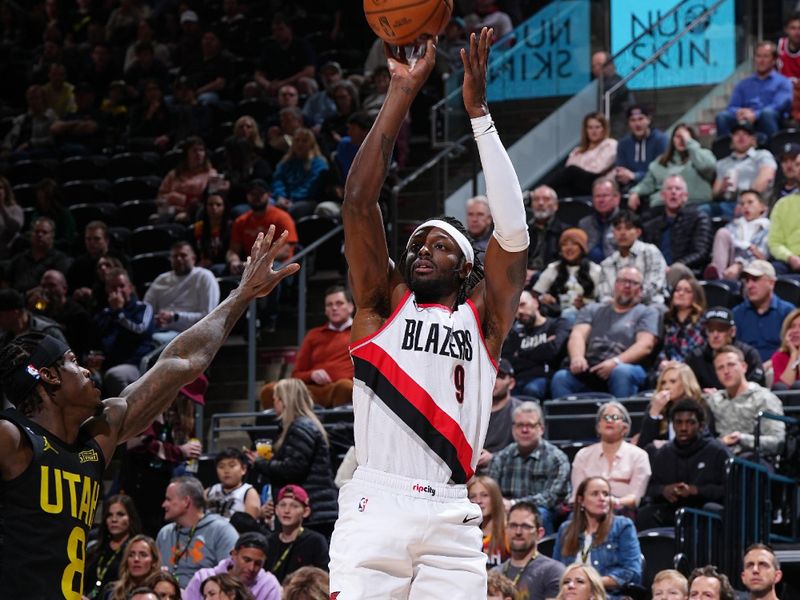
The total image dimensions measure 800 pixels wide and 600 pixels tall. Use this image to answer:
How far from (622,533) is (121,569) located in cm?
314

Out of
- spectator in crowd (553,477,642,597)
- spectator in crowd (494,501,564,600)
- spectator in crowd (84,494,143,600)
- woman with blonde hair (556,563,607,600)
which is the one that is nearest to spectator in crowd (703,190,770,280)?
spectator in crowd (553,477,642,597)

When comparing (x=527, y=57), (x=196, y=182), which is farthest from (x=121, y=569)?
(x=527, y=57)

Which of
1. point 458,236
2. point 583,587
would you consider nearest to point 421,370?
point 458,236

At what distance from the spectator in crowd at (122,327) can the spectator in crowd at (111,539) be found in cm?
249

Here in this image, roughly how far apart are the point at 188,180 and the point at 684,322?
6.31 meters

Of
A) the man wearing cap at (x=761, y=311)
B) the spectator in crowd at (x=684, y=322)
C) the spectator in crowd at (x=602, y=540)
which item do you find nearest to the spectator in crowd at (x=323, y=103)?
the spectator in crowd at (x=684, y=322)

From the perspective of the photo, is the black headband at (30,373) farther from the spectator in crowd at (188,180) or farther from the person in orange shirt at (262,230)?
the spectator in crowd at (188,180)

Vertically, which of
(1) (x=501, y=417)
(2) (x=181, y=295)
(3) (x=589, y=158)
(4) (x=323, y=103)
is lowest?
(1) (x=501, y=417)

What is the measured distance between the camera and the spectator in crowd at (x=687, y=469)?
9633mm

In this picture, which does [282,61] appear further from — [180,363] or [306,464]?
[180,363]

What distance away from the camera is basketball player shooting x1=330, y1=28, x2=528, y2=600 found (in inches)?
204

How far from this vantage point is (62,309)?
44.3 ft

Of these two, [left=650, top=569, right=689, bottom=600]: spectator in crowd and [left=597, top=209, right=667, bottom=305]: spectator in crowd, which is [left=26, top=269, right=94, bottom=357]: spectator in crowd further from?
[left=650, top=569, right=689, bottom=600]: spectator in crowd

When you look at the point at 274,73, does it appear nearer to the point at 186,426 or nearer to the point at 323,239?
the point at 323,239
